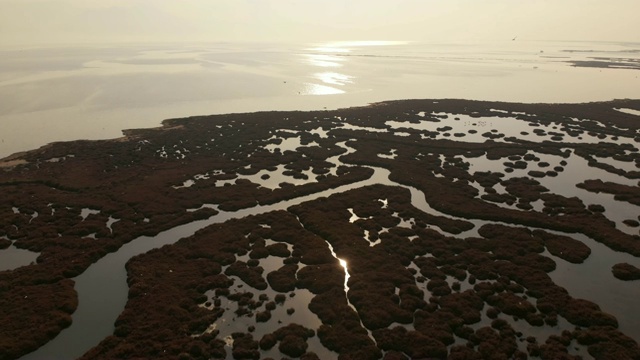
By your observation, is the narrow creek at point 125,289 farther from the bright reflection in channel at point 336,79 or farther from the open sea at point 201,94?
the bright reflection in channel at point 336,79

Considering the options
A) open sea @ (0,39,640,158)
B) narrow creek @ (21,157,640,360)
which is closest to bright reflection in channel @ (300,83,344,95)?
open sea @ (0,39,640,158)

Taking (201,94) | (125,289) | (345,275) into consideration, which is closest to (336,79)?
(201,94)

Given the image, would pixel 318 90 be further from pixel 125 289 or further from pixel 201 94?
pixel 125 289

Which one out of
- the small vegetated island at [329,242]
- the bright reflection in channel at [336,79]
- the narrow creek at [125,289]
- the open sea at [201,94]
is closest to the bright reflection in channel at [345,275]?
the small vegetated island at [329,242]

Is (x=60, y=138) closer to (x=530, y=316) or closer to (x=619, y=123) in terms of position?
(x=530, y=316)

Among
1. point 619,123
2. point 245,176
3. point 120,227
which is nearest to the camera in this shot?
point 120,227

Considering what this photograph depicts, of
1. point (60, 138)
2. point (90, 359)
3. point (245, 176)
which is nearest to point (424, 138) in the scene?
point (245, 176)

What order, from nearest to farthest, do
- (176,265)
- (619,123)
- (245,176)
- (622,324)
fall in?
(622,324), (176,265), (245,176), (619,123)
